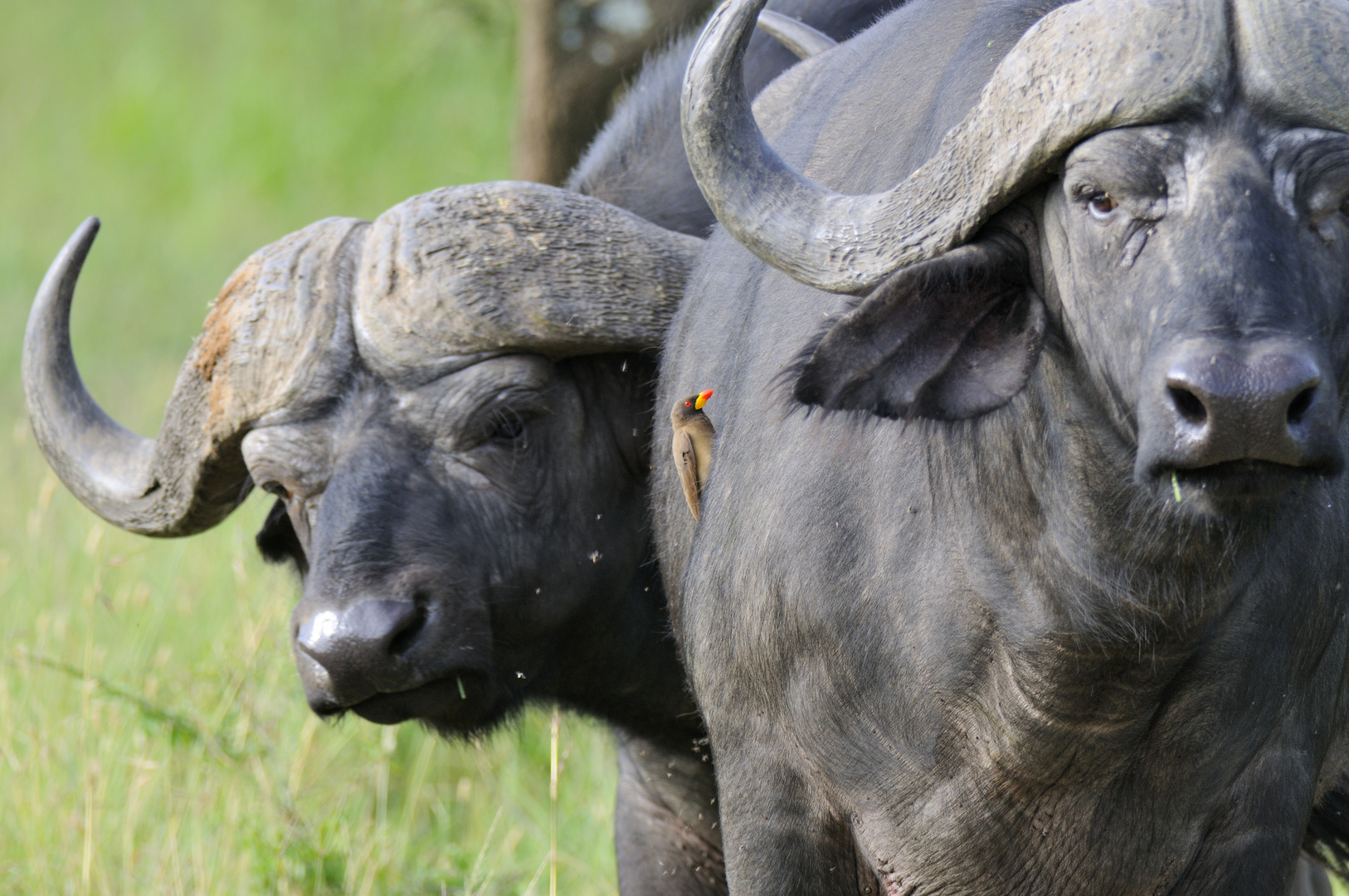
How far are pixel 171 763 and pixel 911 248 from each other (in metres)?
3.13

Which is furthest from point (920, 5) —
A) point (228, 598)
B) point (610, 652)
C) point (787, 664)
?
point (228, 598)

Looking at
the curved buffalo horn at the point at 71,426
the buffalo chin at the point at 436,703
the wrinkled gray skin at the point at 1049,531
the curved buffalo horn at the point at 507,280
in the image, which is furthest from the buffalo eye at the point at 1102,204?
the curved buffalo horn at the point at 71,426

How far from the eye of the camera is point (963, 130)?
6.40ft

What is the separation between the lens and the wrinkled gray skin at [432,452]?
2980 mm

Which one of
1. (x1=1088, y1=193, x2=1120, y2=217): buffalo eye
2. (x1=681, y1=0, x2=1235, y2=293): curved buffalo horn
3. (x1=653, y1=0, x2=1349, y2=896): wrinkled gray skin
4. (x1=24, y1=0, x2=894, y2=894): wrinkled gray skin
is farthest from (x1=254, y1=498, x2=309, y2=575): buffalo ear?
(x1=1088, y1=193, x2=1120, y2=217): buffalo eye

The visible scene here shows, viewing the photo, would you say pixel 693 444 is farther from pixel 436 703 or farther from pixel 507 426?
pixel 436 703

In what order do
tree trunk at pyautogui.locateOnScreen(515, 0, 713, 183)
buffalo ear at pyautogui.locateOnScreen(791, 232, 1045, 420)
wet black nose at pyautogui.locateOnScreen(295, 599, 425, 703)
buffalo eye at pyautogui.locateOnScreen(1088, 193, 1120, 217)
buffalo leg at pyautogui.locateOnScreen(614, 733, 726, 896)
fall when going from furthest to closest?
tree trunk at pyautogui.locateOnScreen(515, 0, 713, 183)
buffalo leg at pyautogui.locateOnScreen(614, 733, 726, 896)
wet black nose at pyautogui.locateOnScreen(295, 599, 425, 703)
buffalo ear at pyautogui.locateOnScreen(791, 232, 1045, 420)
buffalo eye at pyautogui.locateOnScreen(1088, 193, 1120, 217)

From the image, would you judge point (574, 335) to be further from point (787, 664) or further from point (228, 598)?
point (228, 598)

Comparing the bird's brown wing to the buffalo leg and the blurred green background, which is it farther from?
the buffalo leg

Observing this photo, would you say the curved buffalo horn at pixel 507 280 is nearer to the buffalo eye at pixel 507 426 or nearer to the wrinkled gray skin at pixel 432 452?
the wrinkled gray skin at pixel 432 452

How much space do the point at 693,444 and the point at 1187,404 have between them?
1.19 meters

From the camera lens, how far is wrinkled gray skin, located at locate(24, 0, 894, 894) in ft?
9.78

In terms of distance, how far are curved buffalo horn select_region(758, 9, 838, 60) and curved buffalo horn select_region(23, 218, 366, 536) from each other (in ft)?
3.59

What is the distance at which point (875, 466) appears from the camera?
7.41 feet
